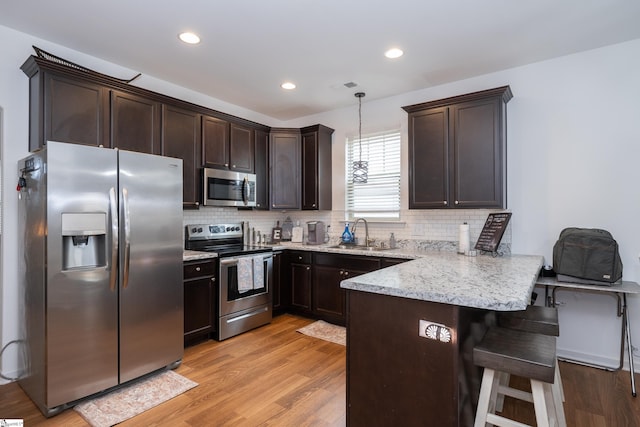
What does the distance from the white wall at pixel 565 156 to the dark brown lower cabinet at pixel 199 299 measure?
1271 millimetres

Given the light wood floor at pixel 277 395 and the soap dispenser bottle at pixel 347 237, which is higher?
the soap dispenser bottle at pixel 347 237

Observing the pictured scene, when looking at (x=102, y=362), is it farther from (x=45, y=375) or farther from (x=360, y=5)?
(x=360, y=5)

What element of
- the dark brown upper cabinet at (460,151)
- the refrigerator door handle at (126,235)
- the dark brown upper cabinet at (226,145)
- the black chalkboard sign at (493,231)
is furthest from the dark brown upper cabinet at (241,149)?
the black chalkboard sign at (493,231)

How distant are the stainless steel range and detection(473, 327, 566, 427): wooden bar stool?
102 inches

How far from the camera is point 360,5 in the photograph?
237 centimetres

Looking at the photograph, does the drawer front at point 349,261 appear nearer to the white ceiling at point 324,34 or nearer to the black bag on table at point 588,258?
the black bag on table at point 588,258

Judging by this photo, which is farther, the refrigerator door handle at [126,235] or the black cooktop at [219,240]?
the black cooktop at [219,240]

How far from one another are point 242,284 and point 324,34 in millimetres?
2559

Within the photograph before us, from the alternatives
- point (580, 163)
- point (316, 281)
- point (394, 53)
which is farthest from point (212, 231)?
point (580, 163)

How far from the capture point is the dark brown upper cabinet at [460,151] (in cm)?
322

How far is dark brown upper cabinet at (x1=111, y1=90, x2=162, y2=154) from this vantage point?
3.01 meters

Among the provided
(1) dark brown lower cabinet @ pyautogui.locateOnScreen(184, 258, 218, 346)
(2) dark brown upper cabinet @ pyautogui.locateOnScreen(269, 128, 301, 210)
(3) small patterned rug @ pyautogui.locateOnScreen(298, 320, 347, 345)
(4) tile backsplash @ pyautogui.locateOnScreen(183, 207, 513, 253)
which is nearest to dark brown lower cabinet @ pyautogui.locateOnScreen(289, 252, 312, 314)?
(3) small patterned rug @ pyautogui.locateOnScreen(298, 320, 347, 345)

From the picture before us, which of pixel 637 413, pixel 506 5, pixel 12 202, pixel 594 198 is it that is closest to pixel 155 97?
pixel 12 202

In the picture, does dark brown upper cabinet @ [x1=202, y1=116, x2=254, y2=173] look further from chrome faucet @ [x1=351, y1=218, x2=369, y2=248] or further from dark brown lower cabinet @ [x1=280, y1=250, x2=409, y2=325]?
chrome faucet @ [x1=351, y1=218, x2=369, y2=248]
